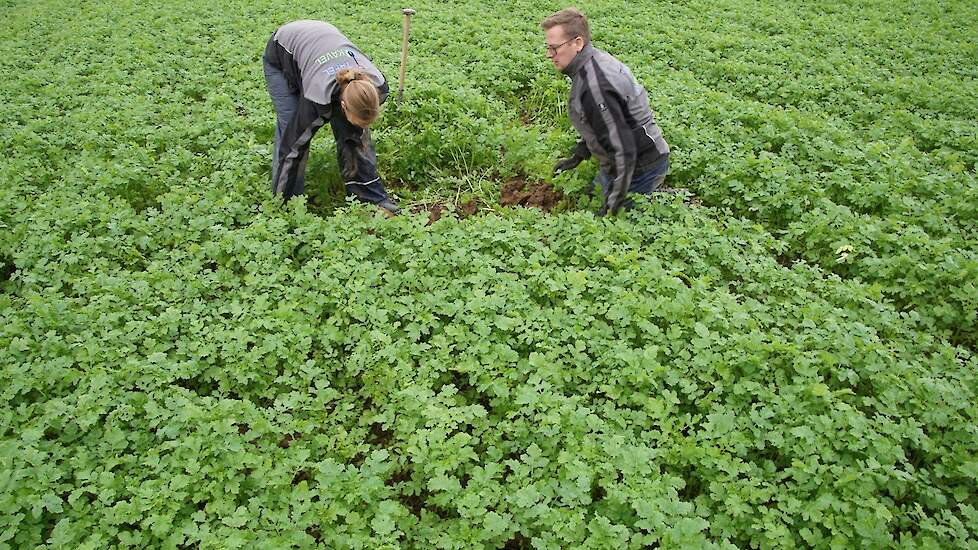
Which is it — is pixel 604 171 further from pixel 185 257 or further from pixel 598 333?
pixel 185 257

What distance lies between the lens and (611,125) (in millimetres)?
4680

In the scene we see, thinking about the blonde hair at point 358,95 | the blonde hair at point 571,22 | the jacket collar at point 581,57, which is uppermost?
the blonde hair at point 571,22

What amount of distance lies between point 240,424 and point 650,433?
2.58m

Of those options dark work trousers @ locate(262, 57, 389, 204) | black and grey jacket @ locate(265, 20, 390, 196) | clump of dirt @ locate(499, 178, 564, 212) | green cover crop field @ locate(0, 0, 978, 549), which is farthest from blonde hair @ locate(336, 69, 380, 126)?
clump of dirt @ locate(499, 178, 564, 212)

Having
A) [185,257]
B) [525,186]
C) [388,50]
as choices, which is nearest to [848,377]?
[525,186]

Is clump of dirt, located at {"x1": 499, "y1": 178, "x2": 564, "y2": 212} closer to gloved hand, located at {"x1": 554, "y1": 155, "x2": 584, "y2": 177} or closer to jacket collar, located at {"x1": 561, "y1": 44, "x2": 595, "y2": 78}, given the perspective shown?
gloved hand, located at {"x1": 554, "y1": 155, "x2": 584, "y2": 177}

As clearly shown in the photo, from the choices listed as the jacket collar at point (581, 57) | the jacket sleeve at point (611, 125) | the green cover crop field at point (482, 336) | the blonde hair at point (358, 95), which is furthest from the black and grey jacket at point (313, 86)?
the jacket sleeve at point (611, 125)

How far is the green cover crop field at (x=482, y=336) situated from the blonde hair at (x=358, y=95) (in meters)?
0.91

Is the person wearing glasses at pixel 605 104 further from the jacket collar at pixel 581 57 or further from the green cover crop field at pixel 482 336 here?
the green cover crop field at pixel 482 336

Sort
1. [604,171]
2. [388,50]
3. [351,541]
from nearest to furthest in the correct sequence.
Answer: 1. [351,541]
2. [604,171]
3. [388,50]

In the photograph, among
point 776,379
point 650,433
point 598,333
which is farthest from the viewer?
point 598,333

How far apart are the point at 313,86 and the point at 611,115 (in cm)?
251

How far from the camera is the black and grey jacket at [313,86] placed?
188 inches

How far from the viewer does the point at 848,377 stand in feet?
11.6
